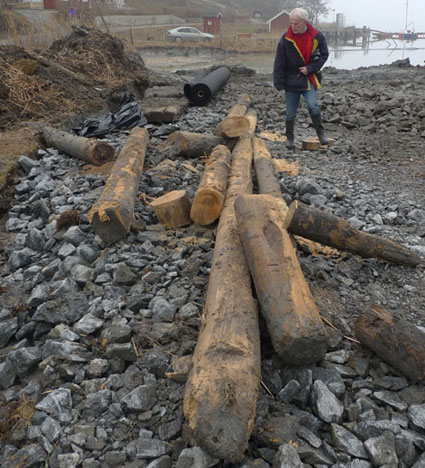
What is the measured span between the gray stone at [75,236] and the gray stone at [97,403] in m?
1.97

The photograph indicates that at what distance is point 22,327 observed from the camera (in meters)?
2.89

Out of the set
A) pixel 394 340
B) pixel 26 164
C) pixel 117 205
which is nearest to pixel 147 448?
pixel 394 340

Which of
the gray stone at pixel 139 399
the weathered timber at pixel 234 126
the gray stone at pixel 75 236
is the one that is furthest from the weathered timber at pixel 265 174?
the gray stone at pixel 139 399

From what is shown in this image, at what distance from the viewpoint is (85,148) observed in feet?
19.3

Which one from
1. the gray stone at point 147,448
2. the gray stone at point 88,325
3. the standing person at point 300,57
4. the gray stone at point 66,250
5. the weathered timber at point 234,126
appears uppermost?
the standing person at point 300,57

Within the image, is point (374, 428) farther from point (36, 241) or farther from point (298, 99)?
point (298, 99)

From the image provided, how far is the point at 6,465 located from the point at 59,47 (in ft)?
42.2

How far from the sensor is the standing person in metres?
5.82

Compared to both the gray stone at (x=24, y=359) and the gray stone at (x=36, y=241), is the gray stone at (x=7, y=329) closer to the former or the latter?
the gray stone at (x=24, y=359)

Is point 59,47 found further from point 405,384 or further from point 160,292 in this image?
point 405,384

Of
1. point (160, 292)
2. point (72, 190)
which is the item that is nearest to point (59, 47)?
point (72, 190)

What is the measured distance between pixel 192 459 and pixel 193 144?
4.82 m

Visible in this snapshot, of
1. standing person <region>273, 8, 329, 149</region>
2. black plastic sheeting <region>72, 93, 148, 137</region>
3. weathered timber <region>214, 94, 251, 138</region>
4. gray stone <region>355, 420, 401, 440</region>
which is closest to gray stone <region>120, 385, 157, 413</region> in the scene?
gray stone <region>355, 420, 401, 440</region>

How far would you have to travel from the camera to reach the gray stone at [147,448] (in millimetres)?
1872
